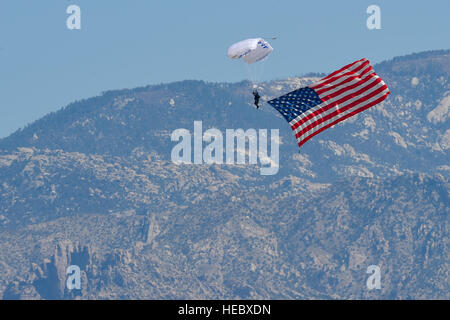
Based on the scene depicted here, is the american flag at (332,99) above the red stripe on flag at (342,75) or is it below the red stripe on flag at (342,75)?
below

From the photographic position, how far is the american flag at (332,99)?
18588 centimetres

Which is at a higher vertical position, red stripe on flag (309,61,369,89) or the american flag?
A: red stripe on flag (309,61,369,89)

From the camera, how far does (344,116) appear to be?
188625mm

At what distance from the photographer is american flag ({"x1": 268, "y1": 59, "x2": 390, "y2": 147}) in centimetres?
18588

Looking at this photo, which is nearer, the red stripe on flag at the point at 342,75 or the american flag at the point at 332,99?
the red stripe on flag at the point at 342,75

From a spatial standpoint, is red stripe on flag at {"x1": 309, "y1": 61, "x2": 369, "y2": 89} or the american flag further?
the american flag

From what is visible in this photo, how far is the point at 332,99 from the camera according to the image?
191m

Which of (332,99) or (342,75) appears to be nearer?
(342,75)

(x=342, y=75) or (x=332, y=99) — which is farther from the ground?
(x=342, y=75)
